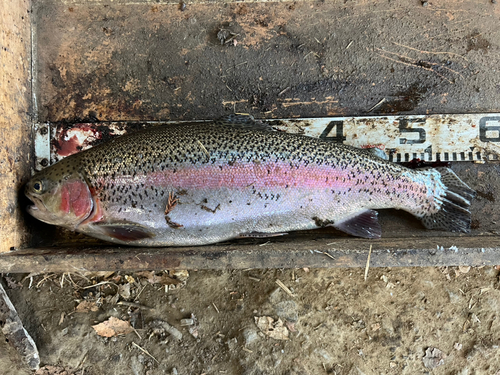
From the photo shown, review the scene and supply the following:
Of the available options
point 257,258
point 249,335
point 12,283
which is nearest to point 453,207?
point 257,258

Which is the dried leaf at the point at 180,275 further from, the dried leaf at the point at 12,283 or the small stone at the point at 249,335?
the dried leaf at the point at 12,283

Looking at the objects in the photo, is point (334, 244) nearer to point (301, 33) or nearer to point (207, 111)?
point (207, 111)

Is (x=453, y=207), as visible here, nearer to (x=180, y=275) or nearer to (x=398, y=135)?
(x=398, y=135)

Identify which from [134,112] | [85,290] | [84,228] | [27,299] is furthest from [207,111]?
[27,299]

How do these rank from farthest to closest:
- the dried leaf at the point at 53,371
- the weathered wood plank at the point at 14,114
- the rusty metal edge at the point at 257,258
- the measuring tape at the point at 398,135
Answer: the measuring tape at the point at 398,135
the dried leaf at the point at 53,371
the weathered wood plank at the point at 14,114
the rusty metal edge at the point at 257,258

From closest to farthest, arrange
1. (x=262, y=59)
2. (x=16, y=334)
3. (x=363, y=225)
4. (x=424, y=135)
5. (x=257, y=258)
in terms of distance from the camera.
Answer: (x=257, y=258) < (x=16, y=334) < (x=363, y=225) < (x=424, y=135) < (x=262, y=59)

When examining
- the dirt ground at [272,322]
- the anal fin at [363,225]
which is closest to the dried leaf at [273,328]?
the dirt ground at [272,322]
